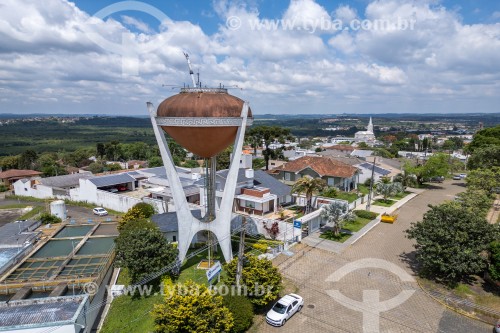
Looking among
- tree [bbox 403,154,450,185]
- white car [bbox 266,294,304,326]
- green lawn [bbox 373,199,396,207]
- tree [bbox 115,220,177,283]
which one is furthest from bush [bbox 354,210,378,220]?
tree [bbox 115,220,177,283]

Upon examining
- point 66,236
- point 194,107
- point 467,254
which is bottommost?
point 66,236

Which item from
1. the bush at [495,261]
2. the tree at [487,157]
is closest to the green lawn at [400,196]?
the tree at [487,157]

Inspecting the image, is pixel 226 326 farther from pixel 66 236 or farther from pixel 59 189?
pixel 59 189

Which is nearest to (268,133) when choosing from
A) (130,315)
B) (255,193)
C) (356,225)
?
(255,193)

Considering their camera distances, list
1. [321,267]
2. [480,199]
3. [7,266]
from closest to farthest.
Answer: [321,267] → [7,266] → [480,199]

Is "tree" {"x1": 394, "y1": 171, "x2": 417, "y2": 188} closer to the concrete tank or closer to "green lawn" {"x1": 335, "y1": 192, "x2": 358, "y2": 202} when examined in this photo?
"green lawn" {"x1": 335, "y1": 192, "x2": 358, "y2": 202}

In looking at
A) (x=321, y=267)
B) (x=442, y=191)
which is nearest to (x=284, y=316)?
(x=321, y=267)
